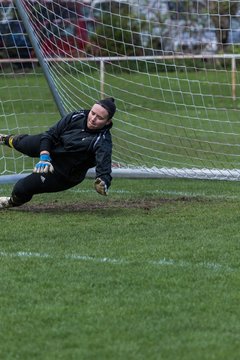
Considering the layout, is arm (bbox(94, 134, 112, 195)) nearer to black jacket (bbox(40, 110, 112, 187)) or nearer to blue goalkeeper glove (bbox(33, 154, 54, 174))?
black jacket (bbox(40, 110, 112, 187))

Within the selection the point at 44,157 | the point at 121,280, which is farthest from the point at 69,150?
the point at 121,280

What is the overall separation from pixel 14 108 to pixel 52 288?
874 cm

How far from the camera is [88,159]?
9.37 m

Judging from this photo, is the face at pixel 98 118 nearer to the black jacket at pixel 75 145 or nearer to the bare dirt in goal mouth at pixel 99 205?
the black jacket at pixel 75 145

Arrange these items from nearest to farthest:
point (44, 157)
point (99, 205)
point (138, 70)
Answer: point (44, 157)
point (99, 205)
point (138, 70)

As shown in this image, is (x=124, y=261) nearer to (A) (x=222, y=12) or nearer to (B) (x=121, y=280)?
(B) (x=121, y=280)

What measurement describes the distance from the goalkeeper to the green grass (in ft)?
0.83

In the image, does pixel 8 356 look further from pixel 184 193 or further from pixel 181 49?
pixel 181 49

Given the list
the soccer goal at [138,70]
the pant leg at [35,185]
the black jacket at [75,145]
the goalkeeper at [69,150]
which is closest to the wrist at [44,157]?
the goalkeeper at [69,150]

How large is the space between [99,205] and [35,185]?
33.8 inches

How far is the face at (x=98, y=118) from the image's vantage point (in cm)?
906

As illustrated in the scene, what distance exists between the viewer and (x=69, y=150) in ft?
30.5

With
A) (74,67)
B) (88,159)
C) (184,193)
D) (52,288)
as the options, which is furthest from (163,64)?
(52,288)

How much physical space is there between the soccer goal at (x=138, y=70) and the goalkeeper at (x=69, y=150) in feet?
5.88
